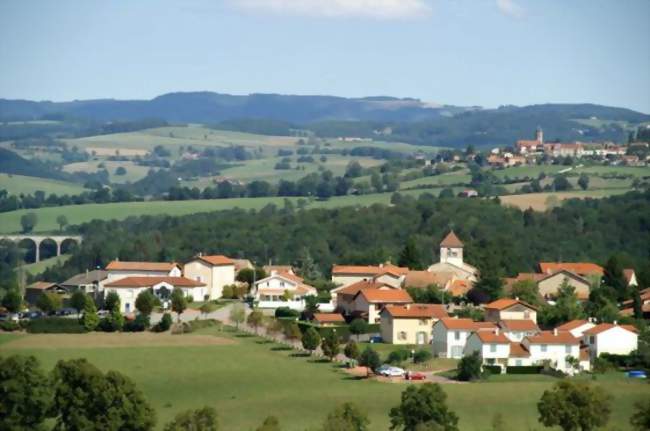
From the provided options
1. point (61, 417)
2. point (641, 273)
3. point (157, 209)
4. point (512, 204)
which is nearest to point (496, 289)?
point (641, 273)

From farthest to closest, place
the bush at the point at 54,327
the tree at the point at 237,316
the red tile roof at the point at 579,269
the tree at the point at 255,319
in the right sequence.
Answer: the red tile roof at the point at 579,269
the tree at the point at 237,316
the tree at the point at 255,319
the bush at the point at 54,327

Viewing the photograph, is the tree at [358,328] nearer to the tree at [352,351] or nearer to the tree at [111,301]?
the tree at [352,351]

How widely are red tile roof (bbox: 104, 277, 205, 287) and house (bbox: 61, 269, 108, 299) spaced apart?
1.11m

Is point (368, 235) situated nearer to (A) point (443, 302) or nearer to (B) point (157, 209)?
(A) point (443, 302)

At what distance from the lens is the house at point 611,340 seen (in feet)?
189

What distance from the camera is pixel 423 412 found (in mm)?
43625

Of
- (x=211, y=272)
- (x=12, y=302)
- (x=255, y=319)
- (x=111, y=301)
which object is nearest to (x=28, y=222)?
(x=211, y=272)

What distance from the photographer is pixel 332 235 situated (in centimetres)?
9794

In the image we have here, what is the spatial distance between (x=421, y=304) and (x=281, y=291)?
942cm

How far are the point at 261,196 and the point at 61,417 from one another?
104829mm

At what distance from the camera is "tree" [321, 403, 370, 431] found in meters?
41.4

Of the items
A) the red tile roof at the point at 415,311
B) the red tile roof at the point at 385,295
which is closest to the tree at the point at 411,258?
the red tile roof at the point at 385,295

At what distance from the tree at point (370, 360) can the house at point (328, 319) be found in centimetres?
986

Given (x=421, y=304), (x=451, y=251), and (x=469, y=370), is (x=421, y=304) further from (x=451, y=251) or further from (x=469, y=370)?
(x=469, y=370)
